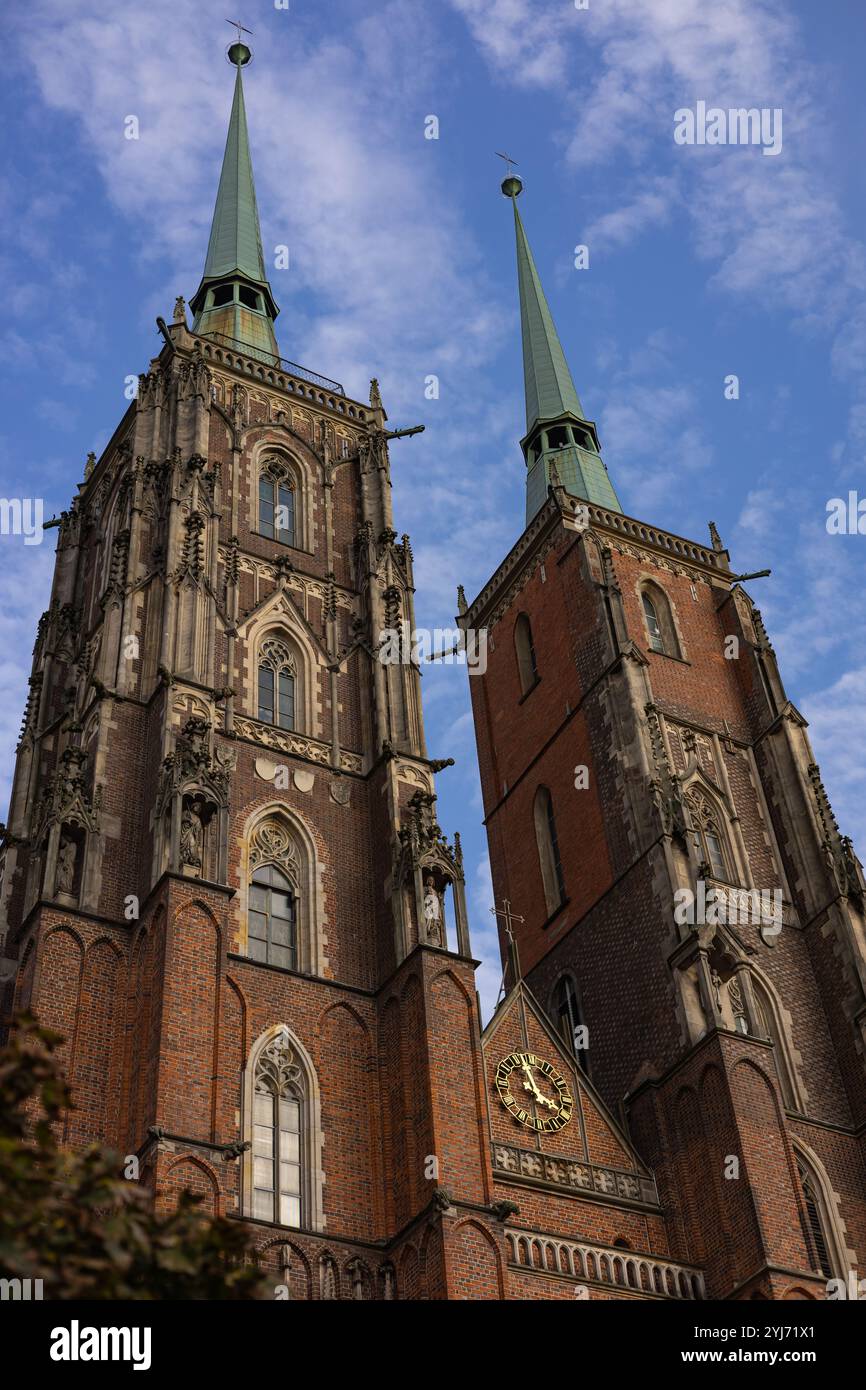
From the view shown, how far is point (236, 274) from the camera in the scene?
4231cm

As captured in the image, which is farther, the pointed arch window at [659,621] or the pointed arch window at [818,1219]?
the pointed arch window at [659,621]

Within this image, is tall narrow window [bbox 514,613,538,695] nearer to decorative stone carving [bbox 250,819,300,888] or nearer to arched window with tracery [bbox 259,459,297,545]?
arched window with tracery [bbox 259,459,297,545]

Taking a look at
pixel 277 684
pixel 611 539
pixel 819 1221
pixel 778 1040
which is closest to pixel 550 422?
pixel 611 539

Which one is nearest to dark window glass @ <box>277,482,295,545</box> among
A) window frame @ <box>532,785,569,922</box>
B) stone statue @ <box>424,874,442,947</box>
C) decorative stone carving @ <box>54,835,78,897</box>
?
window frame @ <box>532,785,569,922</box>

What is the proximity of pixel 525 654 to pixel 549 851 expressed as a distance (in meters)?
6.36

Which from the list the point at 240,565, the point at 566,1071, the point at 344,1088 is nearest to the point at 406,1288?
the point at 344,1088

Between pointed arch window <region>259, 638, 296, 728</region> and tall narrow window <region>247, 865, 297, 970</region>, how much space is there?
10.9ft

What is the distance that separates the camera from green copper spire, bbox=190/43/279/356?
134 feet

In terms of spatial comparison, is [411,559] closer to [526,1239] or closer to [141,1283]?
[526,1239]

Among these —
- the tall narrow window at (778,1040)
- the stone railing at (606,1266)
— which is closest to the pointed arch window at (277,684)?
the tall narrow window at (778,1040)

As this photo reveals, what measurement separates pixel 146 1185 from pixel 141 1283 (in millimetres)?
11789

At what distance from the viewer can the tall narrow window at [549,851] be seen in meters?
34.1

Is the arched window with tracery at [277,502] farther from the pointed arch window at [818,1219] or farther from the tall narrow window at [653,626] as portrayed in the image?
the pointed arch window at [818,1219]

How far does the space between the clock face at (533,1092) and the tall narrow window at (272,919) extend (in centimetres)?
400
